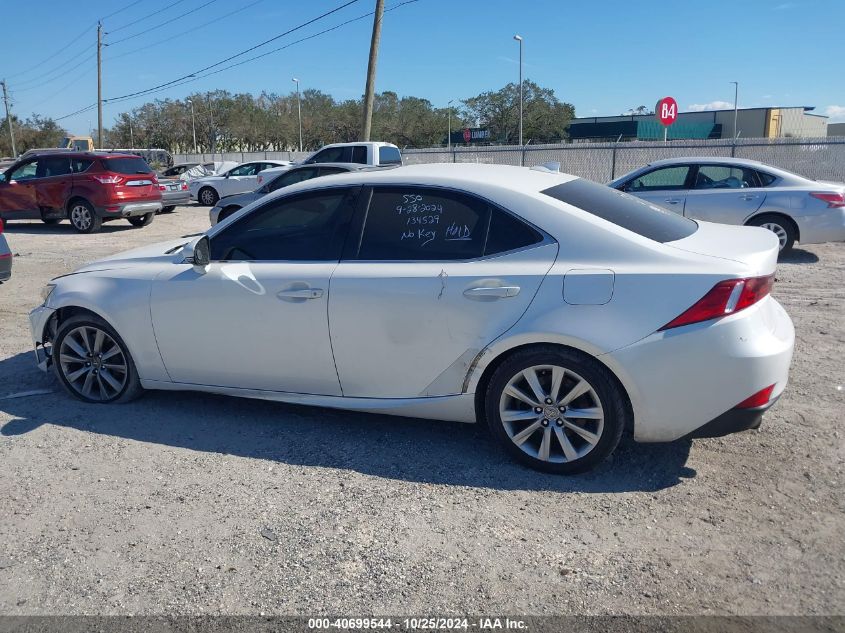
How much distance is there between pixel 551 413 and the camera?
382 cm

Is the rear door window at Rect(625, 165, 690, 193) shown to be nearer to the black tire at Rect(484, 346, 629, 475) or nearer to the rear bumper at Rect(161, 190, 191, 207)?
the black tire at Rect(484, 346, 629, 475)

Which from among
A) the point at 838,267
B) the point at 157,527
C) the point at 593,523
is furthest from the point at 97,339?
the point at 838,267

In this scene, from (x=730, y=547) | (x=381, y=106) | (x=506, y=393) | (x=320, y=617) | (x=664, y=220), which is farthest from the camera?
(x=381, y=106)

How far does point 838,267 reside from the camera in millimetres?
10008

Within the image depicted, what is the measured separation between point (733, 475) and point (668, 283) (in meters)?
1.18

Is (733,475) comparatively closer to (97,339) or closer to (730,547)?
(730,547)

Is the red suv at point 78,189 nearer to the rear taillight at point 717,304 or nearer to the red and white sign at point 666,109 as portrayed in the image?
the rear taillight at point 717,304

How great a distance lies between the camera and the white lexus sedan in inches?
141

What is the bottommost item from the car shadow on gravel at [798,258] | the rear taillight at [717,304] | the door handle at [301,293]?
the car shadow on gravel at [798,258]

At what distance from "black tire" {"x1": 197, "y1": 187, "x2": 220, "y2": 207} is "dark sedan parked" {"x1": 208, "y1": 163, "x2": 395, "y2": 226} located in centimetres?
1050

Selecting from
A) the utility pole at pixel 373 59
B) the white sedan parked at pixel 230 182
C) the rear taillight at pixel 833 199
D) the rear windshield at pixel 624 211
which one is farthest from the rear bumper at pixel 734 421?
the white sedan parked at pixel 230 182

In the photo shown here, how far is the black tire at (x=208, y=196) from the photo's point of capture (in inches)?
923

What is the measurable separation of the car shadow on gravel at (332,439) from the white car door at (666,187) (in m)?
7.14

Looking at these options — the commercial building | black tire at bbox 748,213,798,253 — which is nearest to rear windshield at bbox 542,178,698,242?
black tire at bbox 748,213,798,253
